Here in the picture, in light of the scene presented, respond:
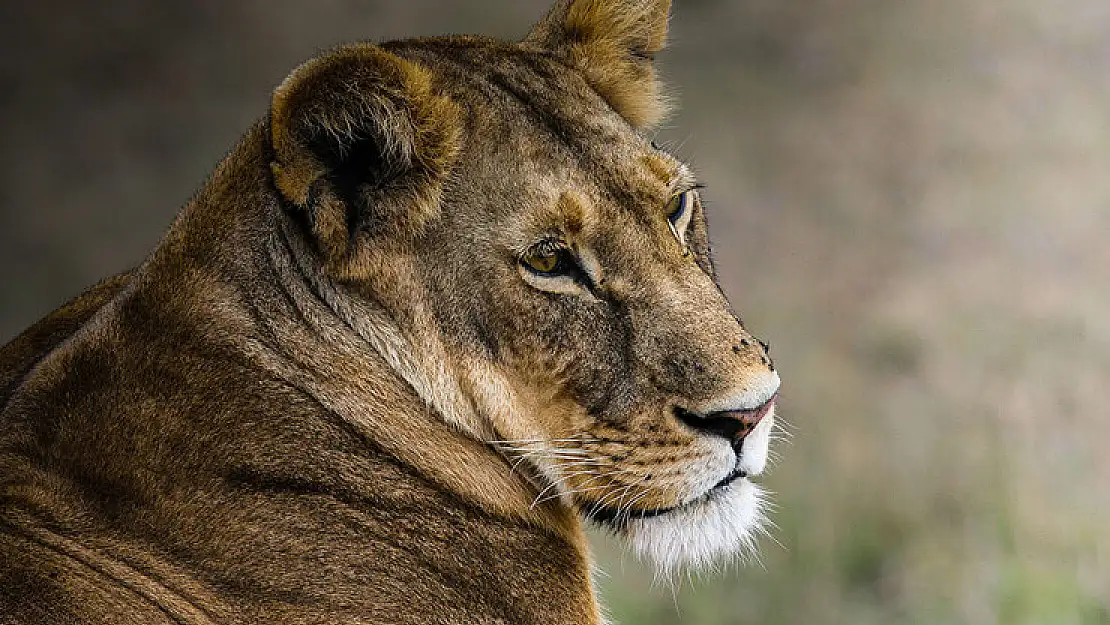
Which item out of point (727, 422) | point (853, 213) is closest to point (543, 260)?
point (727, 422)

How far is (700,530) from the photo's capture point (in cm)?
295

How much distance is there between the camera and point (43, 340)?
10.6 ft

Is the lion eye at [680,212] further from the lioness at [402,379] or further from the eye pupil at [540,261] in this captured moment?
the eye pupil at [540,261]

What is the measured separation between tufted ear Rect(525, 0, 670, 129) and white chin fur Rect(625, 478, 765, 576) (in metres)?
0.95

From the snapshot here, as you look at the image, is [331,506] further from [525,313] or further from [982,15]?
[982,15]

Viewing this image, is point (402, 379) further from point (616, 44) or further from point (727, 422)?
point (616, 44)

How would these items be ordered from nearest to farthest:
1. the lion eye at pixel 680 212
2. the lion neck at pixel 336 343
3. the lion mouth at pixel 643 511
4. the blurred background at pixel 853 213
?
1. the lion neck at pixel 336 343
2. the lion mouth at pixel 643 511
3. the lion eye at pixel 680 212
4. the blurred background at pixel 853 213

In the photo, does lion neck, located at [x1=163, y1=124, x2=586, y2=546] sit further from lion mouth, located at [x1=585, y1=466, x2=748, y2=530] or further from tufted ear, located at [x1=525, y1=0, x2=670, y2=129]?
tufted ear, located at [x1=525, y1=0, x2=670, y2=129]

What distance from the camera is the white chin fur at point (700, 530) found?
2.94 meters

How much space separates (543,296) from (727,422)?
419mm

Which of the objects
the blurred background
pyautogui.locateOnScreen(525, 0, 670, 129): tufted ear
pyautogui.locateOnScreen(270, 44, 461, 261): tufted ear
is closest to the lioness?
pyautogui.locateOnScreen(270, 44, 461, 261): tufted ear

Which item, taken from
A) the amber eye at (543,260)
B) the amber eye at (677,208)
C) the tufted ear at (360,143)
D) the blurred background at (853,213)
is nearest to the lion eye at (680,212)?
the amber eye at (677,208)

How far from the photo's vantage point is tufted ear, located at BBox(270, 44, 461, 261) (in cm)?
265

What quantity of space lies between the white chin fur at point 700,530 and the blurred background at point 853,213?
315 cm
